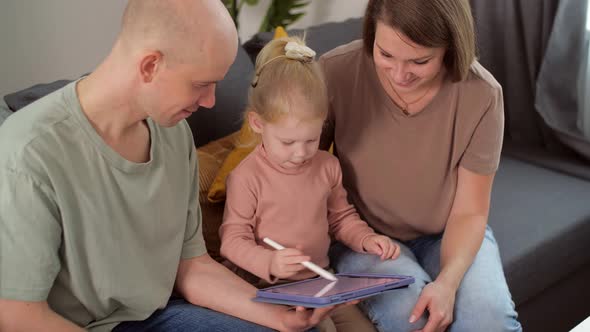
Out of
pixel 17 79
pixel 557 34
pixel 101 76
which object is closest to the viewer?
pixel 101 76

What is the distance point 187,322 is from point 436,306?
51 cm

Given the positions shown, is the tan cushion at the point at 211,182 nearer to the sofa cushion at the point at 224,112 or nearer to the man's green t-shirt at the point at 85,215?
the sofa cushion at the point at 224,112

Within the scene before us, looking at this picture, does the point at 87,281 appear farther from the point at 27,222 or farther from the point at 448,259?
the point at 448,259

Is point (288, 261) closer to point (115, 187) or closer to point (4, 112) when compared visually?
point (115, 187)

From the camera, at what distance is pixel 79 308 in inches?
53.4

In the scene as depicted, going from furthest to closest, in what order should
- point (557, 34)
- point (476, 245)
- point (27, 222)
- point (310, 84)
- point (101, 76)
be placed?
point (557, 34) < point (476, 245) < point (310, 84) < point (101, 76) < point (27, 222)

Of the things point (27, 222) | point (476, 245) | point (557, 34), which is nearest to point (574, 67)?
point (557, 34)

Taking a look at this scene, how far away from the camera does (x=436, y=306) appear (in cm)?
156

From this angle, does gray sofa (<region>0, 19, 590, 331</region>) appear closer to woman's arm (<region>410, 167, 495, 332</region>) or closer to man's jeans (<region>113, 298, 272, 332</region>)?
woman's arm (<region>410, 167, 495, 332</region>)

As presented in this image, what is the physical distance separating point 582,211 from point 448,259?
783 millimetres

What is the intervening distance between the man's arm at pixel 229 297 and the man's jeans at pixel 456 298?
0.68 ft

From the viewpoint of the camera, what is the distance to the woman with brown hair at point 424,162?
5.20 ft

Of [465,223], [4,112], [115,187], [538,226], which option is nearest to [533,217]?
[538,226]

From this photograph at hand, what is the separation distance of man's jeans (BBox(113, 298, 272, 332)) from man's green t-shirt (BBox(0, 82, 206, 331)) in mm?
21
